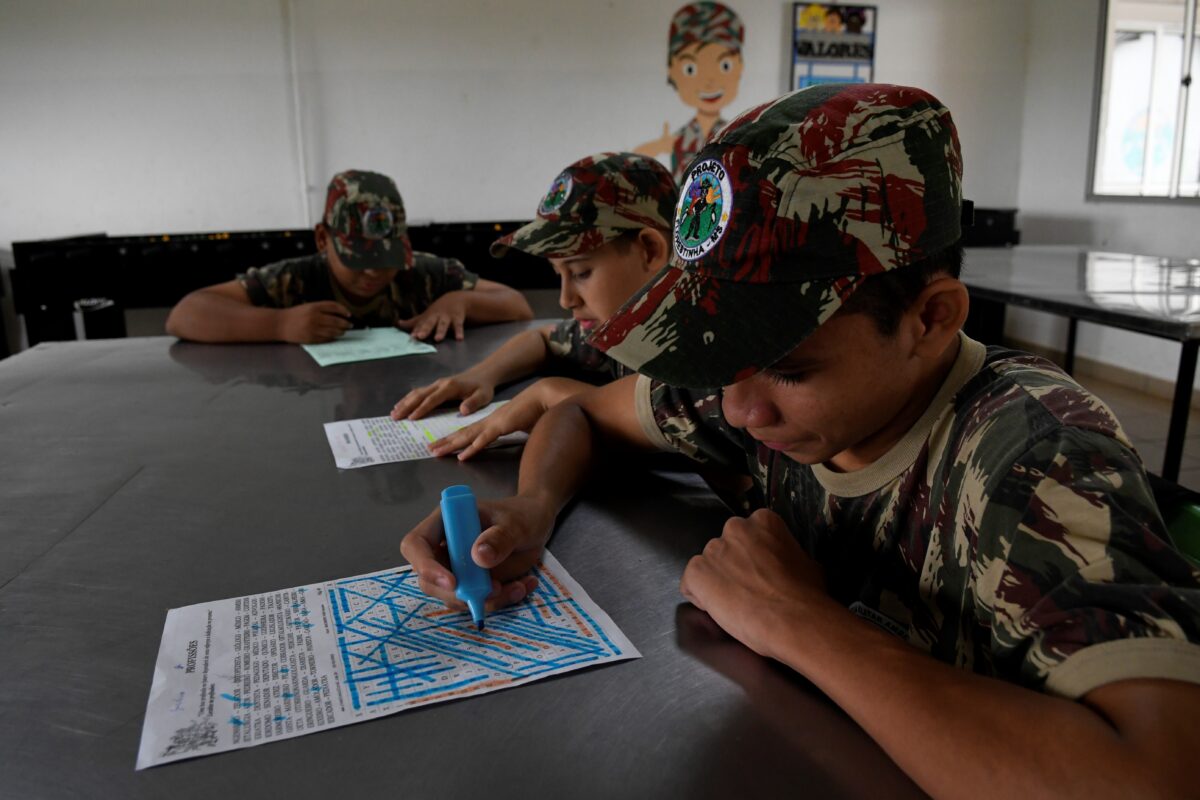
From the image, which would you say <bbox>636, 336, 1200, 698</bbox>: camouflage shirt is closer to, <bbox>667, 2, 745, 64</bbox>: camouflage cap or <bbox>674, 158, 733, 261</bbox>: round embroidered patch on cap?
<bbox>674, 158, 733, 261</bbox>: round embroidered patch on cap

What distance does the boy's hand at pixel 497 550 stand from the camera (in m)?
0.63

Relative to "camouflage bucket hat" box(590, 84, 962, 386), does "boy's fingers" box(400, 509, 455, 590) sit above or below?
below

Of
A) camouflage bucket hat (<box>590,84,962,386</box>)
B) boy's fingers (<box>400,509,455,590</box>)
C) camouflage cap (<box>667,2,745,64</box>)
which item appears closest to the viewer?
camouflage bucket hat (<box>590,84,962,386</box>)

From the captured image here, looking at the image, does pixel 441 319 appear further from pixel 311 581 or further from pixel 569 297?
pixel 311 581

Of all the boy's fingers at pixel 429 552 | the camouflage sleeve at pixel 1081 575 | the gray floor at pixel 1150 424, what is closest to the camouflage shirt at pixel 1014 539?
the camouflage sleeve at pixel 1081 575

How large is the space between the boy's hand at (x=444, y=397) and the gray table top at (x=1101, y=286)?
2.55ft

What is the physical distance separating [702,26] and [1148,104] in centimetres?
199

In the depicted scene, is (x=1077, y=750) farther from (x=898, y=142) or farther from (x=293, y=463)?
(x=293, y=463)

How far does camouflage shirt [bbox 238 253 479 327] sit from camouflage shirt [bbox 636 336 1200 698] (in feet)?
5.22

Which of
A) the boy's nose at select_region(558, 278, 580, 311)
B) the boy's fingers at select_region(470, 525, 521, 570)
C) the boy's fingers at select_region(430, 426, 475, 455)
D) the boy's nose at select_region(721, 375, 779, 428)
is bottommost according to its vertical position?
the boy's fingers at select_region(430, 426, 475, 455)

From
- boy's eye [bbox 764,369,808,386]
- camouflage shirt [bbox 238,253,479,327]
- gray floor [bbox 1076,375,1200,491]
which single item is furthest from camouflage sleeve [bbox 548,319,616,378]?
gray floor [bbox 1076,375,1200,491]

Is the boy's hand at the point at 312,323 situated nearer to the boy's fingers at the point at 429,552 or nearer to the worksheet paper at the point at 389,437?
the worksheet paper at the point at 389,437

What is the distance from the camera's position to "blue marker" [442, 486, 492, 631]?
625 millimetres

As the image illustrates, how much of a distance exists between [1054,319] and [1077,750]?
13.9 ft
